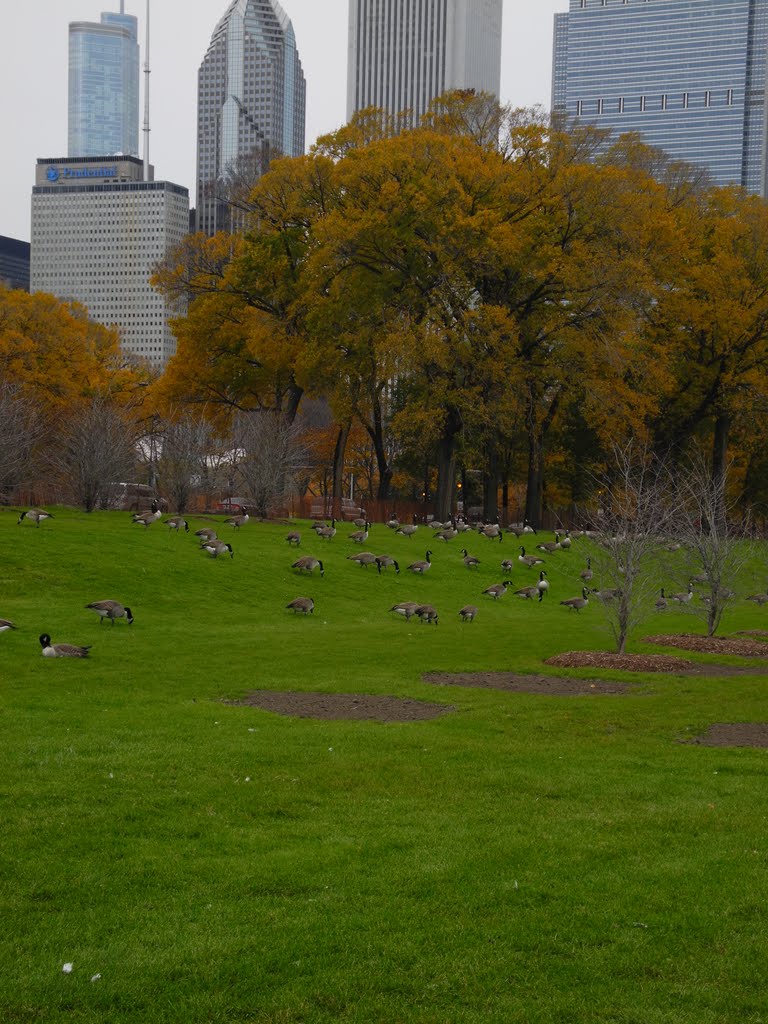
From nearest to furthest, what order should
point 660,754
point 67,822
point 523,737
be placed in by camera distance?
point 67,822 < point 660,754 < point 523,737

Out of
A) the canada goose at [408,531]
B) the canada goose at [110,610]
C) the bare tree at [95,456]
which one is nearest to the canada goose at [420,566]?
the canada goose at [408,531]

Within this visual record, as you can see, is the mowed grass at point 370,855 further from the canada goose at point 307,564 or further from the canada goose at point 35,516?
the canada goose at point 35,516

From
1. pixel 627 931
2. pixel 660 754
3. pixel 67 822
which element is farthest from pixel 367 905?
pixel 660 754

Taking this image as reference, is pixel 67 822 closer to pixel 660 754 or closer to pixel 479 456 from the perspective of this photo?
pixel 660 754

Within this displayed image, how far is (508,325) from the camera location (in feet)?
159

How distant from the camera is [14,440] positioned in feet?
121

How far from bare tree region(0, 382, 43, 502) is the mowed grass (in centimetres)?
1943

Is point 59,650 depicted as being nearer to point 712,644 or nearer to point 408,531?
point 712,644

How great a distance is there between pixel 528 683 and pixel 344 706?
4493 millimetres

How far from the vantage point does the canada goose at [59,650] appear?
19219 millimetres

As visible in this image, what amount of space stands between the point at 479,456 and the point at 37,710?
5264 cm

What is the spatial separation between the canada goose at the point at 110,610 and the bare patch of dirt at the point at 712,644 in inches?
481

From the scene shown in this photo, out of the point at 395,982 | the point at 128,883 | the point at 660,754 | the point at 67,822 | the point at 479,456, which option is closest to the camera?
the point at 395,982

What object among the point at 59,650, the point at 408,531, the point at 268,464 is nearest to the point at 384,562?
the point at 408,531
